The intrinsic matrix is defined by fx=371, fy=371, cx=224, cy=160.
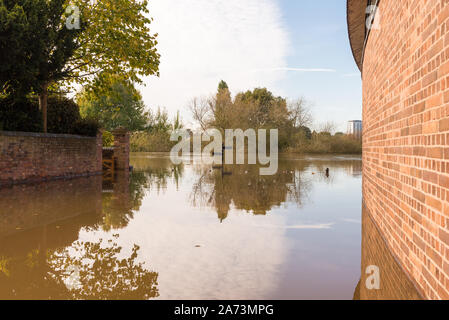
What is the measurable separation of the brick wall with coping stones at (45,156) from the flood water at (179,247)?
10.5 ft

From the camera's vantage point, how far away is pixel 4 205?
8438 millimetres

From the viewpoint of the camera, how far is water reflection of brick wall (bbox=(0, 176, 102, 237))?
671cm

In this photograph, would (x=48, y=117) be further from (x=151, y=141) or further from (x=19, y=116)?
(x=151, y=141)

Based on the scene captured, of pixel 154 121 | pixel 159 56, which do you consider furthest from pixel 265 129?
pixel 159 56

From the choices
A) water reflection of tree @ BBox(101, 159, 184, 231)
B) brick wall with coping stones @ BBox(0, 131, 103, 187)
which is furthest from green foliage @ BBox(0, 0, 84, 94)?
water reflection of tree @ BBox(101, 159, 184, 231)

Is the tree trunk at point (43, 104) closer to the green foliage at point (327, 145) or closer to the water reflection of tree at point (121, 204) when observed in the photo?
the water reflection of tree at point (121, 204)

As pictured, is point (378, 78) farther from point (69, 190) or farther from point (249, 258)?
point (69, 190)

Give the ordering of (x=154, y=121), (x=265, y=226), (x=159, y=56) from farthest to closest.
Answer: (x=154, y=121)
(x=159, y=56)
(x=265, y=226)

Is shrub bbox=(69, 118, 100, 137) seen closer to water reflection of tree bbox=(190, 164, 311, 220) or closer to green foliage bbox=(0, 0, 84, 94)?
green foliage bbox=(0, 0, 84, 94)

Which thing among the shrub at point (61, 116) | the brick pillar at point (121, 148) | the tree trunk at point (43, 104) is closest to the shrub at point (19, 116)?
the tree trunk at point (43, 104)

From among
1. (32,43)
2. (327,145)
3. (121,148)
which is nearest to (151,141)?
(327,145)

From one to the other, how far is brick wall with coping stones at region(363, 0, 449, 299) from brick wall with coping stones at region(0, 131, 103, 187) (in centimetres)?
1183

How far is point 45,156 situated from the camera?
46.5 ft
